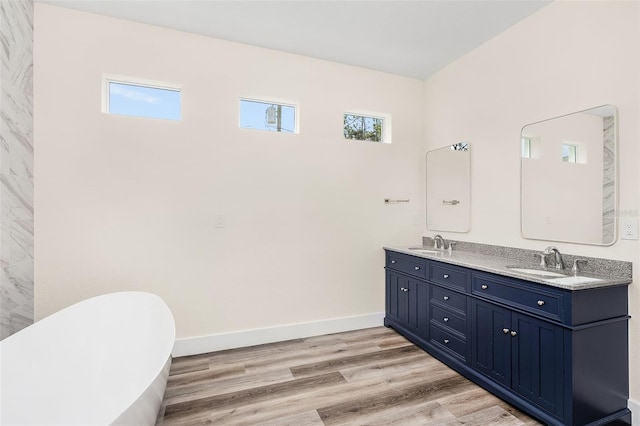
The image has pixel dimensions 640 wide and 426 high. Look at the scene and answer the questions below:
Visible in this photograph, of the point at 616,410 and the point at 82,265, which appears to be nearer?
the point at 616,410

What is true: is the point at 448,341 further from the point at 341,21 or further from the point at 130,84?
the point at 130,84

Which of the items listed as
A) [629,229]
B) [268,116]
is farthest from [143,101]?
[629,229]

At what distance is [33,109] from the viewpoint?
7.99 ft

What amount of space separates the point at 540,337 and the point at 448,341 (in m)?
0.85

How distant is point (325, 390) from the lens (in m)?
2.28

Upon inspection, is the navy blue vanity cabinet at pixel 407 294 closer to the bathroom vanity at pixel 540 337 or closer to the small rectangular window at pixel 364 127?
the bathroom vanity at pixel 540 337

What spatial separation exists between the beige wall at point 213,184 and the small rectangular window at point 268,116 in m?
0.10

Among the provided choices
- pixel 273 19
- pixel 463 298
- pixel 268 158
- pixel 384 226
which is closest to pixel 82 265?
pixel 268 158

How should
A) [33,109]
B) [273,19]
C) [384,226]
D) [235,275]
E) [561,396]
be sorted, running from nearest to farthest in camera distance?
[561,396] → [33,109] → [273,19] → [235,275] → [384,226]

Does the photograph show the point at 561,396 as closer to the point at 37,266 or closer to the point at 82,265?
the point at 82,265

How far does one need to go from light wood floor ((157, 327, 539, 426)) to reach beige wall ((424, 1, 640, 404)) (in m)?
1.07

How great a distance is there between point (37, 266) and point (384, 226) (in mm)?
3306

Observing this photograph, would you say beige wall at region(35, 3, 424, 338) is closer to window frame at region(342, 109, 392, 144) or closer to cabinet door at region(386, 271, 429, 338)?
window frame at region(342, 109, 392, 144)

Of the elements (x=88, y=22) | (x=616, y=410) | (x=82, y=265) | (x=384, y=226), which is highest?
(x=88, y=22)
